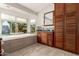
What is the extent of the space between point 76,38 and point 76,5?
1.07 m

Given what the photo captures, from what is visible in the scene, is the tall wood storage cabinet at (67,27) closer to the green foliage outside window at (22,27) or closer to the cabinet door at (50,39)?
the cabinet door at (50,39)

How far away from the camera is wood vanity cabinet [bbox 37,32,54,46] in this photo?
467cm

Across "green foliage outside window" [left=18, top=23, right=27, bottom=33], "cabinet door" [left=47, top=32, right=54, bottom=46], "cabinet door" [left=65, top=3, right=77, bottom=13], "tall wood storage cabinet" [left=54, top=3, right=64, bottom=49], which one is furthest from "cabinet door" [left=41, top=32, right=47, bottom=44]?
"cabinet door" [left=65, top=3, right=77, bottom=13]

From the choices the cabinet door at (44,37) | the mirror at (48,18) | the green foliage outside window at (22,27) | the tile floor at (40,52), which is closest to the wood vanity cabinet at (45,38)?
the cabinet door at (44,37)

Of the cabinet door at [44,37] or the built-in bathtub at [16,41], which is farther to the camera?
the cabinet door at [44,37]

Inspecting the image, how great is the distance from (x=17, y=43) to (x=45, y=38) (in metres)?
1.59

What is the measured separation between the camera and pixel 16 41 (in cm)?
388

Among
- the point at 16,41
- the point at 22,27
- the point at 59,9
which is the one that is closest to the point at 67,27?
the point at 59,9

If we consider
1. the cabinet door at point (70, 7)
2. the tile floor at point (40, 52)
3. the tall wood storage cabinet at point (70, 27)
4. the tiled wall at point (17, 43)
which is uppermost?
the cabinet door at point (70, 7)

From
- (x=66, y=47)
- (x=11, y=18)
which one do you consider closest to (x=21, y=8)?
(x=11, y=18)

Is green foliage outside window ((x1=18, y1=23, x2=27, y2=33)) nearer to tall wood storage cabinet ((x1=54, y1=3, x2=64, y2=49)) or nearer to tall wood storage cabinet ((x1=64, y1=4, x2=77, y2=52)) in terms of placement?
tall wood storage cabinet ((x1=54, y1=3, x2=64, y2=49))

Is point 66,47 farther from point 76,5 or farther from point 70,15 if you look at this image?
point 76,5

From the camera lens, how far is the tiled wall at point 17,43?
11.1 feet

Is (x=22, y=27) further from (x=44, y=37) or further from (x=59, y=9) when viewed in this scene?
(x=59, y=9)
